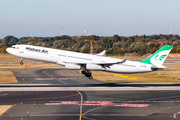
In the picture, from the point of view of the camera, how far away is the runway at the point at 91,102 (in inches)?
1581

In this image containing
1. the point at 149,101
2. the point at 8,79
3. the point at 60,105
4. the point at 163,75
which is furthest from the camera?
the point at 163,75

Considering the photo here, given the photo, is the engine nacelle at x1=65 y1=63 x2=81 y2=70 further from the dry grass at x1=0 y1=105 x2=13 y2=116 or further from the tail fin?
the tail fin

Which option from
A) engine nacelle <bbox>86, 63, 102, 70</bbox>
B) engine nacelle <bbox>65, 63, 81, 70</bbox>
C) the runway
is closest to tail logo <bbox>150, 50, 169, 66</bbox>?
the runway

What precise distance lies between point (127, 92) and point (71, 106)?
18417 millimetres

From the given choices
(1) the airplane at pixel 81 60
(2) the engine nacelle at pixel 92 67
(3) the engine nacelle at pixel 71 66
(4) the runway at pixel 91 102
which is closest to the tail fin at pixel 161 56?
(1) the airplane at pixel 81 60

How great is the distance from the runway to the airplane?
5.92 meters

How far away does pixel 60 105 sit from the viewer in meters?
46.0

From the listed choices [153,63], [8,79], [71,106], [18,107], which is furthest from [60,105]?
[8,79]

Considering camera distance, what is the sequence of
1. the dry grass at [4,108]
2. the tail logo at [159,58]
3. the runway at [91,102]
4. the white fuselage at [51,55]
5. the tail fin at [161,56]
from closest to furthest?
the runway at [91,102] → the dry grass at [4,108] → the white fuselage at [51,55] → the tail fin at [161,56] → the tail logo at [159,58]

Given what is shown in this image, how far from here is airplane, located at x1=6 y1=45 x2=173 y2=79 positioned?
5684cm

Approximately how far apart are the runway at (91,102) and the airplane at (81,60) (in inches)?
233

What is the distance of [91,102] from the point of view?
1901 inches

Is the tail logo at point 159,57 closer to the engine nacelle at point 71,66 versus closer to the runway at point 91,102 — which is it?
the runway at point 91,102

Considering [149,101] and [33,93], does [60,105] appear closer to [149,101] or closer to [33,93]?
[33,93]
